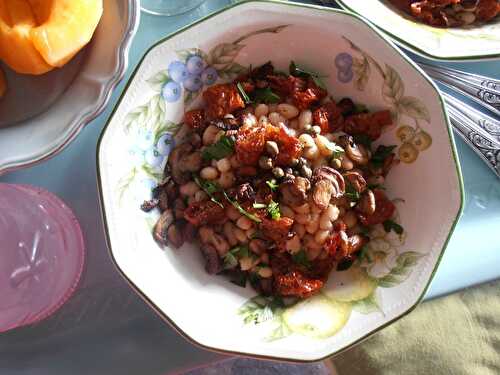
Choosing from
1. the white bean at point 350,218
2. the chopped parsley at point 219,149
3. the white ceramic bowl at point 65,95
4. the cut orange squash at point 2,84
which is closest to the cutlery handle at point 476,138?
the white bean at point 350,218

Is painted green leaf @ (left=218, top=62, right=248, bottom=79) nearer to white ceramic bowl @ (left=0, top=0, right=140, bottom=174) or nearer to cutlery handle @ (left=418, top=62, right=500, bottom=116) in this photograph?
white ceramic bowl @ (left=0, top=0, right=140, bottom=174)

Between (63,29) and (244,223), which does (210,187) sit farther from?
(63,29)

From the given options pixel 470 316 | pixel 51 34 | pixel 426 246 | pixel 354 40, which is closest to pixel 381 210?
pixel 426 246

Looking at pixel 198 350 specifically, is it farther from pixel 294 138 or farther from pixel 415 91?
pixel 415 91

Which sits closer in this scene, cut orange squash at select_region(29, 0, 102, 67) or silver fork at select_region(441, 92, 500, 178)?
cut orange squash at select_region(29, 0, 102, 67)

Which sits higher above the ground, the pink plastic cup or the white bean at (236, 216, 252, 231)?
the white bean at (236, 216, 252, 231)

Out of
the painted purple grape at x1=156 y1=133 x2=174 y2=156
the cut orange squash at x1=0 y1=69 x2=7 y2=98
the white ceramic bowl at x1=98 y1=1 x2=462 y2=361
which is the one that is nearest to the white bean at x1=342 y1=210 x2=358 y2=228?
the white ceramic bowl at x1=98 y1=1 x2=462 y2=361
